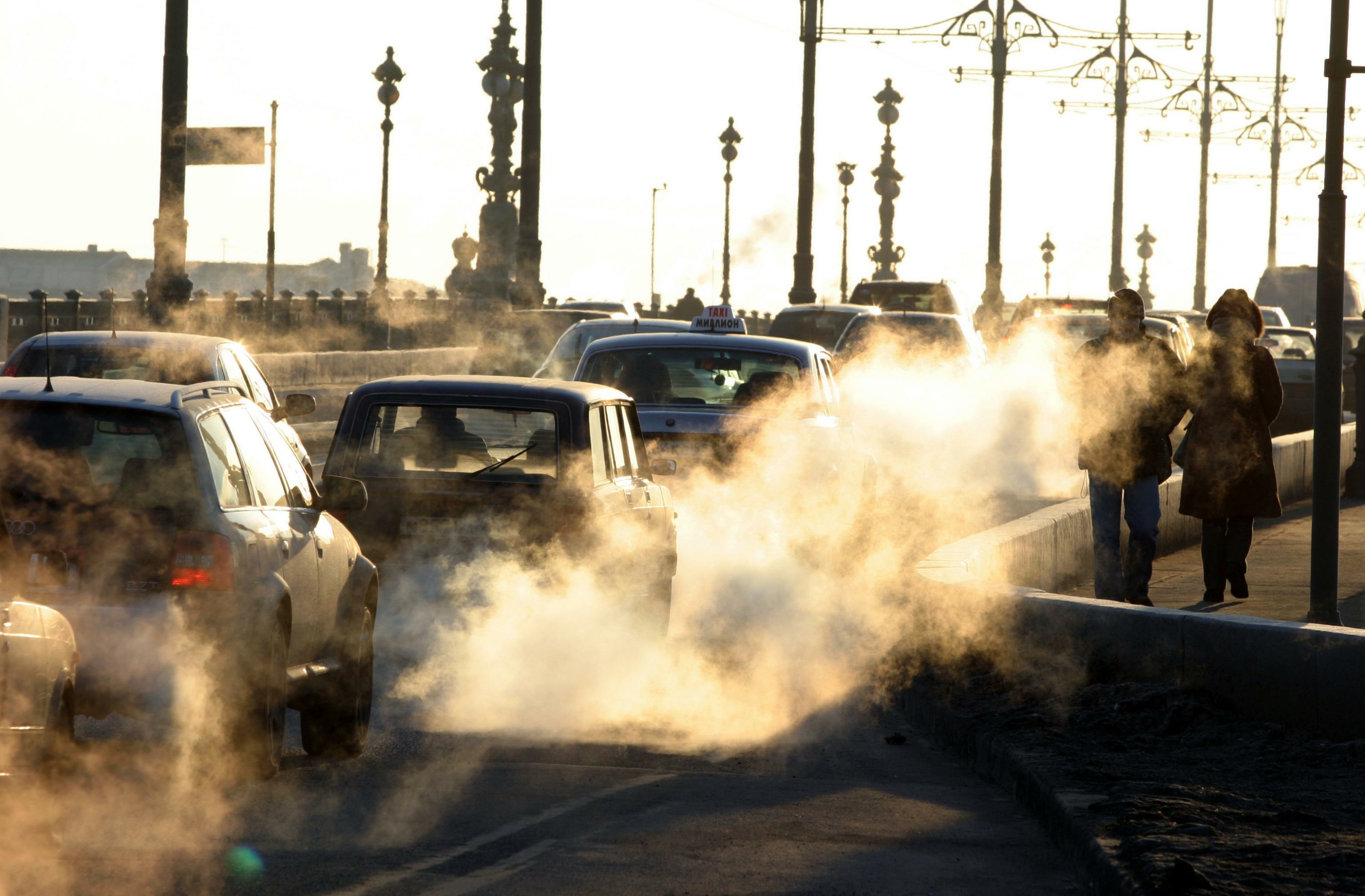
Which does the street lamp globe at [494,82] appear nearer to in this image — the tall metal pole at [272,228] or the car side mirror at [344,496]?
the tall metal pole at [272,228]

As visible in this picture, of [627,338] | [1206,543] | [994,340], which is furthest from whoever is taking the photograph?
[994,340]

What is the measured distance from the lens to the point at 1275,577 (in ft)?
50.0

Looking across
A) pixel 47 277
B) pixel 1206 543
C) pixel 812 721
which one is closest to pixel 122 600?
pixel 812 721

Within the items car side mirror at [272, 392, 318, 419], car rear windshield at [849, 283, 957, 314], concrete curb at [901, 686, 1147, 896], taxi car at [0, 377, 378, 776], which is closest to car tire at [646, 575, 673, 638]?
concrete curb at [901, 686, 1147, 896]

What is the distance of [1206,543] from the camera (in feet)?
44.4

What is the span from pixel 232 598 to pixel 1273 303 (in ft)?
199

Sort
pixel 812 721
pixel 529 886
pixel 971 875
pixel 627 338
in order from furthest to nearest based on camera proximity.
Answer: pixel 627 338
pixel 812 721
pixel 971 875
pixel 529 886

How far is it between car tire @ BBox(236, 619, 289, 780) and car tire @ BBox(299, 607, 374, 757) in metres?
0.56

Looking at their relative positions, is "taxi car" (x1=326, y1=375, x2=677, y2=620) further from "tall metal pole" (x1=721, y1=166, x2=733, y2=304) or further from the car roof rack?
"tall metal pole" (x1=721, y1=166, x2=733, y2=304)

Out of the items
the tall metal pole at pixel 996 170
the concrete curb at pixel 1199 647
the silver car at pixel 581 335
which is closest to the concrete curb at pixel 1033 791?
the concrete curb at pixel 1199 647

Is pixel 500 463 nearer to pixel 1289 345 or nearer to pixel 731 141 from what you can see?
pixel 1289 345

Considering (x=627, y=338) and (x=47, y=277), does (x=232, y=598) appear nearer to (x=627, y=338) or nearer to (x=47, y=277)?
(x=627, y=338)

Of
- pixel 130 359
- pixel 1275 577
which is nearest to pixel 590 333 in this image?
pixel 130 359

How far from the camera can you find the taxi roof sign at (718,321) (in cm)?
1953
